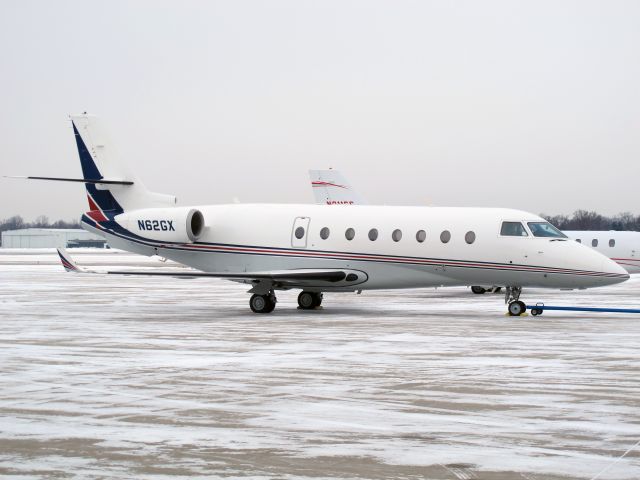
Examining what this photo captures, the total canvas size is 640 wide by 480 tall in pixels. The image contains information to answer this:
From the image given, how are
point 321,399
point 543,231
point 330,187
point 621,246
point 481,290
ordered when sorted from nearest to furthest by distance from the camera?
point 321,399 → point 543,231 → point 481,290 → point 621,246 → point 330,187

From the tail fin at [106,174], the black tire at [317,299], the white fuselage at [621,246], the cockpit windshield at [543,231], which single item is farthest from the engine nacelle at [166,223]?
the white fuselage at [621,246]

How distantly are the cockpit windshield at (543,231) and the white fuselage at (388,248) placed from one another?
0.20 meters

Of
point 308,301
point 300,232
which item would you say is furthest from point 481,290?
point 300,232

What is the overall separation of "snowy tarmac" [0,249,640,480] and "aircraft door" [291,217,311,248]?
4215 mm

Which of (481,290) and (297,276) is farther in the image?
(481,290)

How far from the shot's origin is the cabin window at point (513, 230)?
23625mm

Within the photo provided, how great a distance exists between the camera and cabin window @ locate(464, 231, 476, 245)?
77.9 ft

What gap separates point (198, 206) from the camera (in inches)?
1097

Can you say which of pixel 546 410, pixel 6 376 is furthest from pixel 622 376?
pixel 6 376

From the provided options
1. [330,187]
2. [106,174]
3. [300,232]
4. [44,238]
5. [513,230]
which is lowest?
[44,238]

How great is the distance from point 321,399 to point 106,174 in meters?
19.0

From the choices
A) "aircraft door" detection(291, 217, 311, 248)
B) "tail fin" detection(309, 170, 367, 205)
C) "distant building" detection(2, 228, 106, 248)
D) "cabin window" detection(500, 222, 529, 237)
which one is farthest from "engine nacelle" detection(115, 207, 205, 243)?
"distant building" detection(2, 228, 106, 248)

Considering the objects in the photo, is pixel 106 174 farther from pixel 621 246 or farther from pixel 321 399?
pixel 621 246

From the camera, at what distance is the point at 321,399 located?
34.7 feet
